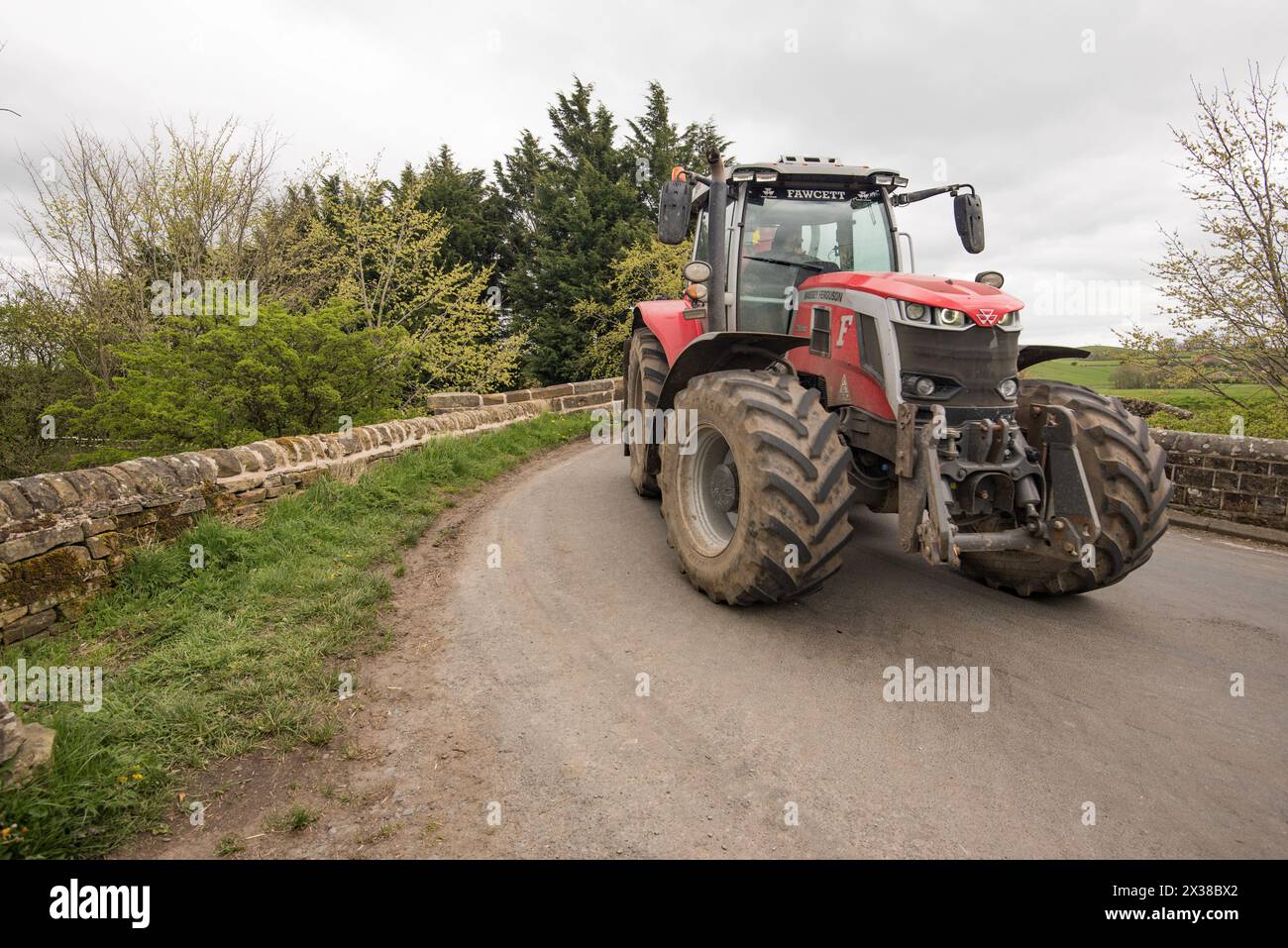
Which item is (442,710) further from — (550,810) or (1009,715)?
(1009,715)

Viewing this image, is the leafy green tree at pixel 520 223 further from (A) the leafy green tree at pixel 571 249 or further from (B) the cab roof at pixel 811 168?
(B) the cab roof at pixel 811 168

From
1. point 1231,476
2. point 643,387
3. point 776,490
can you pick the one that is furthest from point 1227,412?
A: point 776,490

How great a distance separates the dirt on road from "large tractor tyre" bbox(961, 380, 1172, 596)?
0.29 m

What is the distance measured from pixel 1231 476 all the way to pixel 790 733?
606 cm

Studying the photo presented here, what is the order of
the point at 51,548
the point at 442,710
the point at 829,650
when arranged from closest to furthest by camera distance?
the point at 442,710
the point at 829,650
the point at 51,548

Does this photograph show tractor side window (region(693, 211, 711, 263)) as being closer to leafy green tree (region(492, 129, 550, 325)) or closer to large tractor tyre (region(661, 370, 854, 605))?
large tractor tyre (region(661, 370, 854, 605))

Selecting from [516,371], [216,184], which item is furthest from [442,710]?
[516,371]

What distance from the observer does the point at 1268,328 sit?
798cm

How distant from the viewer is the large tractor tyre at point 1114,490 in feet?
12.3

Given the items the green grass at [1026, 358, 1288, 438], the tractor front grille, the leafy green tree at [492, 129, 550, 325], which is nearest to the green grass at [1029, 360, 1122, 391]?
the green grass at [1026, 358, 1288, 438]

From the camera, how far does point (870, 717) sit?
2.98 metres

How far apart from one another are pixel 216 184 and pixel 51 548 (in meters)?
14.4

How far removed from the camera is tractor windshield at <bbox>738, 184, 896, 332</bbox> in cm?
496

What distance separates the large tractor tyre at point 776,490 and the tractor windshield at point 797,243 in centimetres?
102
